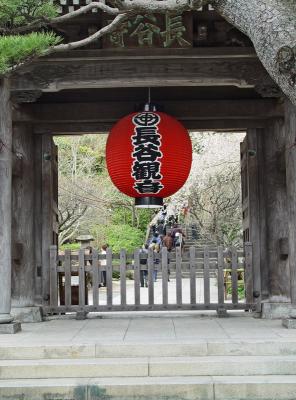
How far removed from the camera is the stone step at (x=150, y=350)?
672 cm

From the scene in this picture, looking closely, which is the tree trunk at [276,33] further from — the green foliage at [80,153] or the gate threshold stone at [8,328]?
the green foliage at [80,153]

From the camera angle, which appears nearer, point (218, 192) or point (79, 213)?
point (218, 192)

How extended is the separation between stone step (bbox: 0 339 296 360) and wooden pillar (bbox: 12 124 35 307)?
3694 millimetres

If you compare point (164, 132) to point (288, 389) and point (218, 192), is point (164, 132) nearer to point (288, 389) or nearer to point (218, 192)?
point (288, 389)

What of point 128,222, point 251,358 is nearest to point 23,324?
point 251,358

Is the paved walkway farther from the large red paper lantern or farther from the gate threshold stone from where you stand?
the large red paper lantern

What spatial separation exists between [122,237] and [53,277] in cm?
2122

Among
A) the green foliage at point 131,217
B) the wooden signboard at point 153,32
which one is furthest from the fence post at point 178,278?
the green foliage at point 131,217

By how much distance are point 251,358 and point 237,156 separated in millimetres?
18406

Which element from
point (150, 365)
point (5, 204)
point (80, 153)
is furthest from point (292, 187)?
point (80, 153)

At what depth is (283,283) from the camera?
33.8 feet

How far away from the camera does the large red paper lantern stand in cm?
844

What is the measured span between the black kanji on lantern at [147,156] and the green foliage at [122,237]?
22.5 m

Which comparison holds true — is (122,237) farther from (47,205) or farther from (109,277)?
(109,277)
